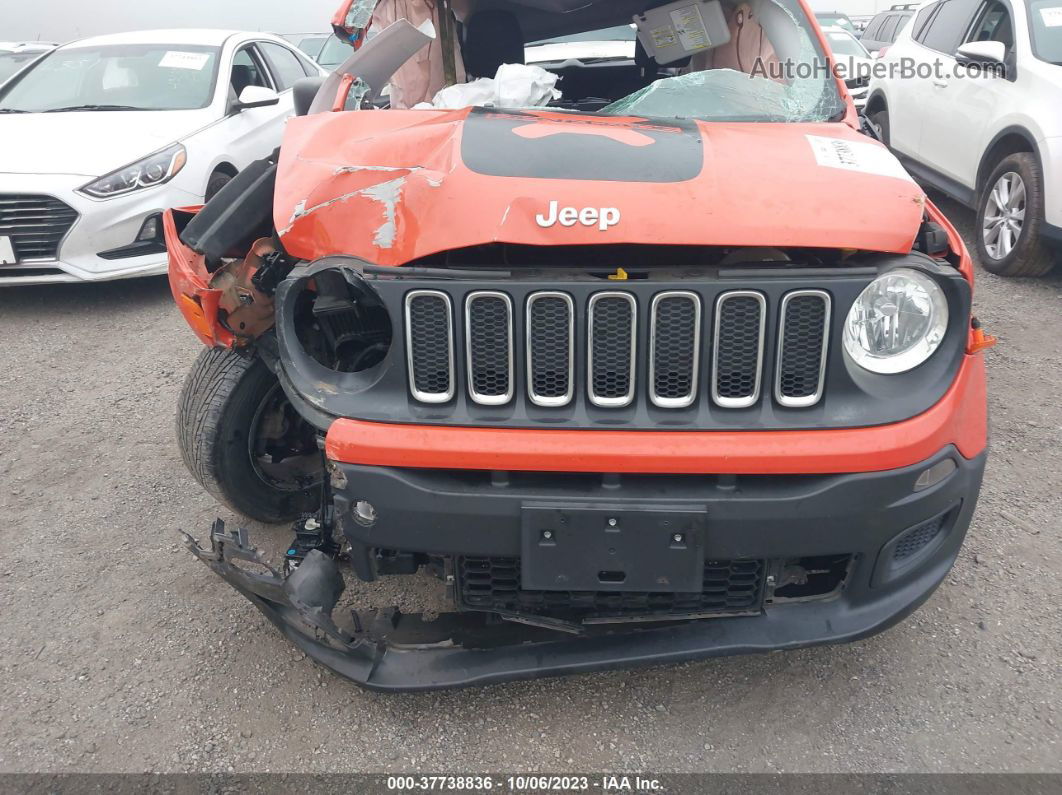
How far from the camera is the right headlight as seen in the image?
73.5 inches

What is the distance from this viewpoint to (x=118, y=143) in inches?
211

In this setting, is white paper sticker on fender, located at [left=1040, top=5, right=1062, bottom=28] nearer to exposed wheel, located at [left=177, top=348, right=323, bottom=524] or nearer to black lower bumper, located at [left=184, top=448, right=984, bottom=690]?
black lower bumper, located at [left=184, top=448, right=984, bottom=690]

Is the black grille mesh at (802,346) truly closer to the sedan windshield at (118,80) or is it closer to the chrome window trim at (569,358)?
the chrome window trim at (569,358)

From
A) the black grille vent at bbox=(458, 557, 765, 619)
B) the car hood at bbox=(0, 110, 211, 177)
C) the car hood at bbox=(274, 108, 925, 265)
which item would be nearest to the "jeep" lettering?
the car hood at bbox=(274, 108, 925, 265)

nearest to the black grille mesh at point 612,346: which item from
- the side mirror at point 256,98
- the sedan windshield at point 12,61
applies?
the side mirror at point 256,98

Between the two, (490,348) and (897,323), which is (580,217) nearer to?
(490,348)

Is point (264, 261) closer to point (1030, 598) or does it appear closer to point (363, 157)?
point (363, 157)

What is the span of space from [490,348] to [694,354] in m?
0.46

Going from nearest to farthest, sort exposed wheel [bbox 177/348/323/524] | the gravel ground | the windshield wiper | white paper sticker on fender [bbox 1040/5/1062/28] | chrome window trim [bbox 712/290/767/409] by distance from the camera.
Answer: chrome window trim [bbox 712/290/767/409] < the gravel ground < exposed wheel [bbox 177/348/323/524] < white paper sticker on fender [bbox 1040/5/1062/28] < the windshield wiper

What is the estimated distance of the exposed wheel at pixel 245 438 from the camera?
2701mm

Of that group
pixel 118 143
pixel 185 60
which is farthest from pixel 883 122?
pixel 118 143

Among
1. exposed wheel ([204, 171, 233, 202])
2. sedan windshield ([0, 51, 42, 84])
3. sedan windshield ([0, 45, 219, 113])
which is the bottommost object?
exposed wheel ([204, 171, 233, 202])

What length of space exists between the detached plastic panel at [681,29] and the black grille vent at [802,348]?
7.62 feet

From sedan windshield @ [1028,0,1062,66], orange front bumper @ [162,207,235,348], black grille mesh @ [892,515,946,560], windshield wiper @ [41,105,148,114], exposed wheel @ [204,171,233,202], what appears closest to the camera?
black grille mesh @ [892,515,946,560]
